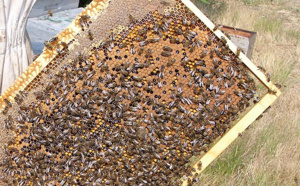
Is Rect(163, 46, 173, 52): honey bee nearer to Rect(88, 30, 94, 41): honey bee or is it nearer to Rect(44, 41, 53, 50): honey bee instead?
Rect(88, 30, 94, 41): honey bee

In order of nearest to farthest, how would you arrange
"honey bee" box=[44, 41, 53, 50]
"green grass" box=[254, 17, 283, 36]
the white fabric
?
1. "honey bee" box=[44, 41, 53, 50]
2. the white fabric
3. "green grass" box=[254, 17, 283, 36]

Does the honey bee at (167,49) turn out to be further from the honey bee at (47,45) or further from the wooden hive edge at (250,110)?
the honey bee at (47,45)

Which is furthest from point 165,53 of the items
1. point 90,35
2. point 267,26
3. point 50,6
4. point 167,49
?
point 267,26

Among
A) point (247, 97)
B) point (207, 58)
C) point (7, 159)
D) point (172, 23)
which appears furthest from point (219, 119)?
point (7, 159)

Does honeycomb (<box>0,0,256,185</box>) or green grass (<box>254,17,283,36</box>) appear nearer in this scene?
honeycomb (<box>0,0,256,185</box>)

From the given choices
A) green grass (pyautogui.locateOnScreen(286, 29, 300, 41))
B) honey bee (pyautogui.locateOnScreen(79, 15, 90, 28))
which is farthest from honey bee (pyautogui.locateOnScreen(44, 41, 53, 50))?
green grass (pyautogui.locateOnScreen(286, 29, 300, 41))

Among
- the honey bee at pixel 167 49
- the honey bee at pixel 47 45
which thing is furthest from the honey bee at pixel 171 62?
the honey bee at pixel 47 45
